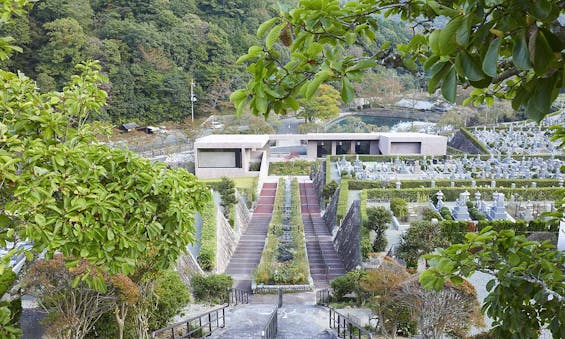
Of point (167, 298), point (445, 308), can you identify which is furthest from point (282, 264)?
point (445, 308)

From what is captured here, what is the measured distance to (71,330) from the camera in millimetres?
6938

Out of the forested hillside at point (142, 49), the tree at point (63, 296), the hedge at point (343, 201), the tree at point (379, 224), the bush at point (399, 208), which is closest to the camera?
the tree at point (63, 296)

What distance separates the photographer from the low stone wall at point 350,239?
45.6 ft

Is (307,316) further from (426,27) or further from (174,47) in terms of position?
(174,47)

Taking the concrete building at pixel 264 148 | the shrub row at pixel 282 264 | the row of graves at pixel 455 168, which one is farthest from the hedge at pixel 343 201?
the concrete building at pixel 264 148

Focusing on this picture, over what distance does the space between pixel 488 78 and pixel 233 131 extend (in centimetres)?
3502

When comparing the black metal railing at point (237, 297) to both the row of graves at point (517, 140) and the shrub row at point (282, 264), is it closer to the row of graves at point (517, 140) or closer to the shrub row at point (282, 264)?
the shrub row at point (282, 264)

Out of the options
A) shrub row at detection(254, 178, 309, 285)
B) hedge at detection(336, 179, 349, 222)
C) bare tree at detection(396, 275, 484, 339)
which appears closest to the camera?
bare tree at detection(396, 275, 484, 339)

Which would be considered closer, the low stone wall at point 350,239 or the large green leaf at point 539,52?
the large green leaf at point 539,52

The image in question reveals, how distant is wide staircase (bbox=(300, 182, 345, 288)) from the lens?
1441cm

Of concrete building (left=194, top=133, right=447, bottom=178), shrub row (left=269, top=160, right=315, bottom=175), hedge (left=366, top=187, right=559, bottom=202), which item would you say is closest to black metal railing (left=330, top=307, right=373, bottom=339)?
hedge (left=366, top=187, right=559, bottom=202)

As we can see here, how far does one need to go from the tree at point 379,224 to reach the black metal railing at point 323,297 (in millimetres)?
2317

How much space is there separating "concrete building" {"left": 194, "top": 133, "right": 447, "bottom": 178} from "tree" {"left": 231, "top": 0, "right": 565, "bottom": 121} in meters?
24.7

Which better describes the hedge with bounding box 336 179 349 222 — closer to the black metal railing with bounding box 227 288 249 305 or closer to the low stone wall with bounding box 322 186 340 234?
the low stone wall with bounding box 322 186 340 234
